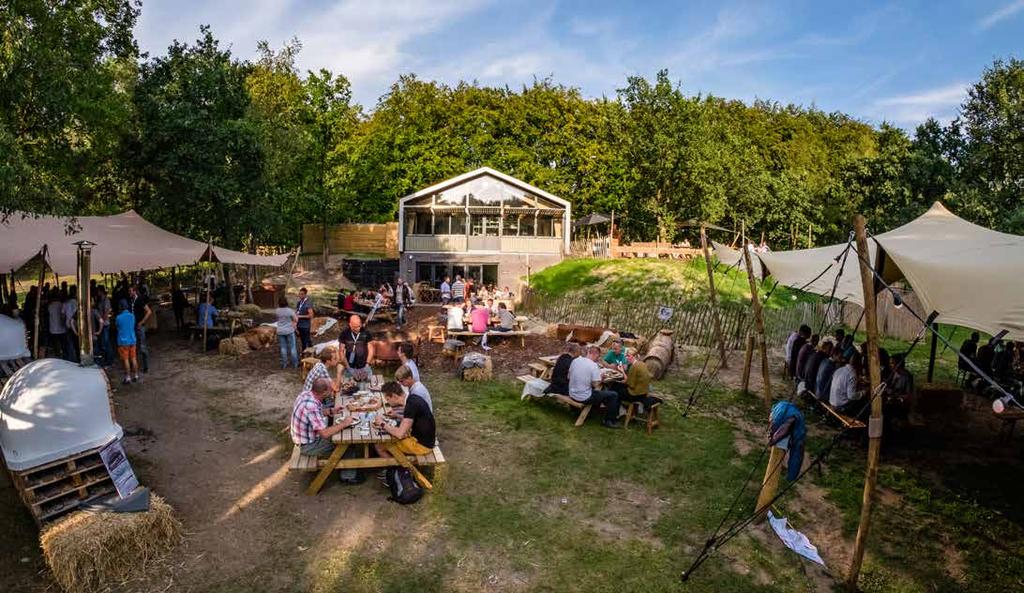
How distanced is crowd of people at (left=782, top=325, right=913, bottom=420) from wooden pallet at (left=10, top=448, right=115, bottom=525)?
352 inches

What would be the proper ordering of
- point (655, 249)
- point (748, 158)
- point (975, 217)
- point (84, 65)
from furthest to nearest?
1. point (748, 158)
2. point (655, 249)
3. point (975, 217)
4. point (84, 65)

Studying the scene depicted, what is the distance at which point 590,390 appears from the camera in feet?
32.1

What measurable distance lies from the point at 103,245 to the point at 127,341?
423 cm

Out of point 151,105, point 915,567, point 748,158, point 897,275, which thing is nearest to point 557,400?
point 915,567

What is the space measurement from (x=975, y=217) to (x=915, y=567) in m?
26.5

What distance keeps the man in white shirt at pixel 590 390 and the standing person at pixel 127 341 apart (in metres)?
7.93

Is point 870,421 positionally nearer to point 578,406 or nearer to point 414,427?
point 414,427

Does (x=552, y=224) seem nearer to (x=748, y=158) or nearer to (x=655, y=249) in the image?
(x=655, y=249)

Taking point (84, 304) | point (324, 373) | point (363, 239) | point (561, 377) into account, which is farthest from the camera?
point (363, 239)

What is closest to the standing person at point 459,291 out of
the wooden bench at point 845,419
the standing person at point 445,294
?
the standing person at point 445,294

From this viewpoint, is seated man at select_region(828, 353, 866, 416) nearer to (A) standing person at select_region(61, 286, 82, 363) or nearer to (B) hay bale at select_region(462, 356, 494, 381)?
(B) hay bale at select_region(462, 356, 494, 381)

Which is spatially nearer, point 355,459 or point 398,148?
point 355,459

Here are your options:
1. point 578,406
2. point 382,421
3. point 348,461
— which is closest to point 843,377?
point 578,406

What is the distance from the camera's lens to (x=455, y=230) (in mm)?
31359
